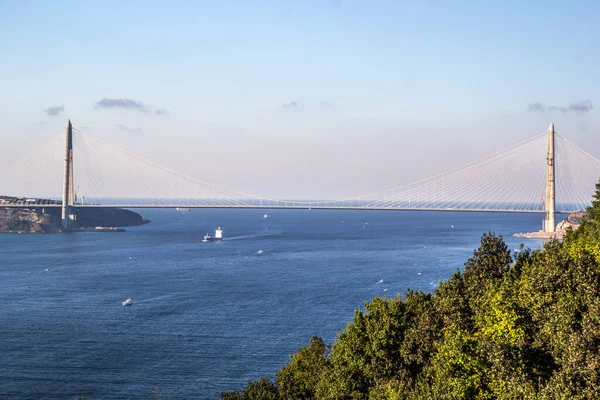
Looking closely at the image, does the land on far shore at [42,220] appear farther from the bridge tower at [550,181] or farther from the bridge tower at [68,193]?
the bridge tower at [550,181]

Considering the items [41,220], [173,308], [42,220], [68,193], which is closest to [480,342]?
[173,308]

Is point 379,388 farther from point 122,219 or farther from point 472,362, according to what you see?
point 122,219

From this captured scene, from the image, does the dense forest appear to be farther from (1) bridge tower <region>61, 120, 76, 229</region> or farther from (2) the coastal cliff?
(2) the coastal cliff

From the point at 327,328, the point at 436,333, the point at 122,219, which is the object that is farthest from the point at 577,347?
the point at 122,219

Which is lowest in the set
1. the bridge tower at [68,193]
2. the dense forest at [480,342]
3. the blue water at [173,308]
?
the blue water at [173,308]

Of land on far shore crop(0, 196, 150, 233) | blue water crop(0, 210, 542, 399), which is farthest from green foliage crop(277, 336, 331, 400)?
land on far shore crop(0, 196, 150, 233)

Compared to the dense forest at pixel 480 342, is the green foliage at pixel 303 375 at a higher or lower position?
lower

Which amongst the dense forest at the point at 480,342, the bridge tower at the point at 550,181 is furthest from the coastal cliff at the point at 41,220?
the dense forest at the point at 480,342
